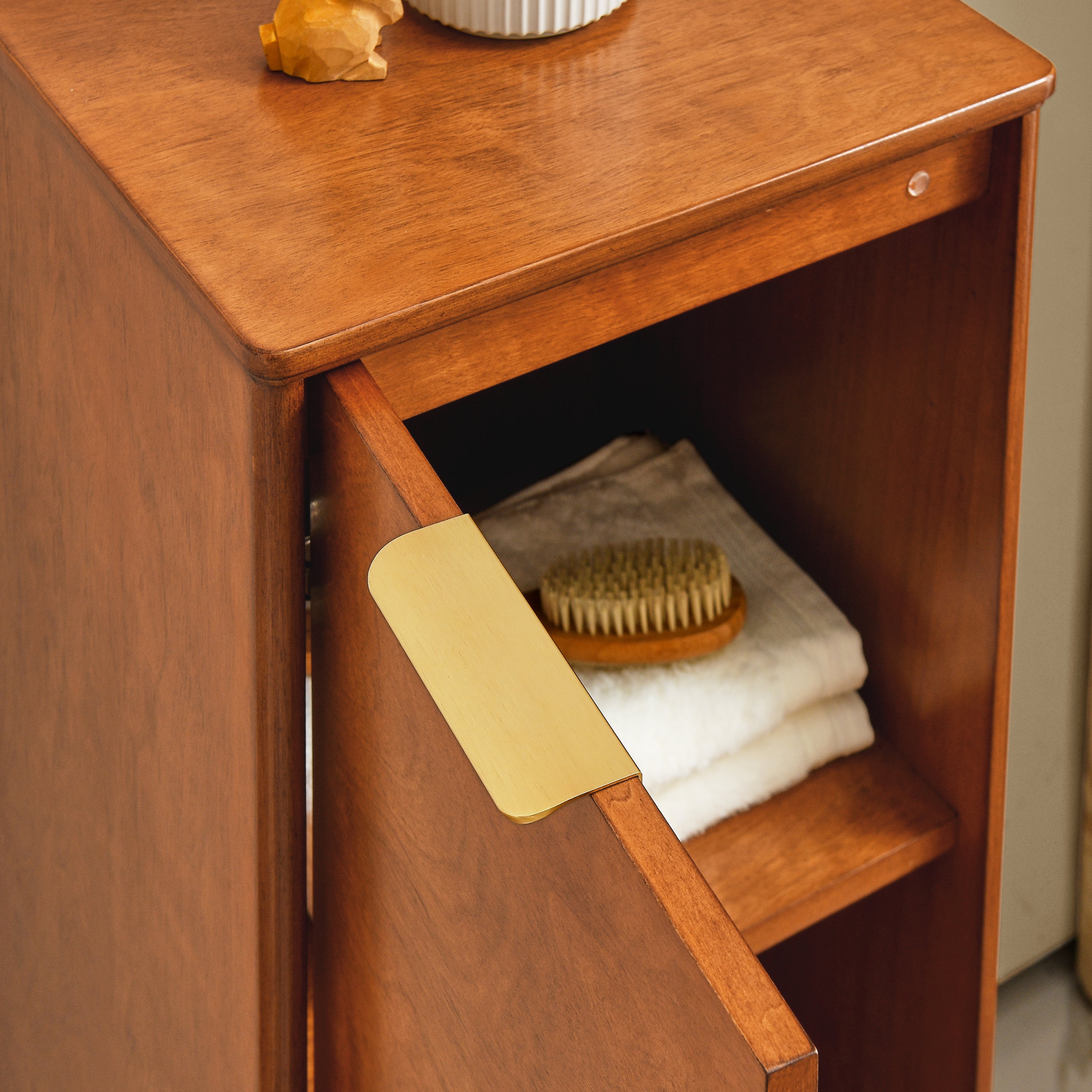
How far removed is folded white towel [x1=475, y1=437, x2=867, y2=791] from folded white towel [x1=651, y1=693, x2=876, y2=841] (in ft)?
0.03

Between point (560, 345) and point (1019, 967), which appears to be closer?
point (560, 345)

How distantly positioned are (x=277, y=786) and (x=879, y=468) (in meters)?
0.36

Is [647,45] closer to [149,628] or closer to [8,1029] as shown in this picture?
[149,628]

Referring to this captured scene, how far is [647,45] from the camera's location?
52 centimetres

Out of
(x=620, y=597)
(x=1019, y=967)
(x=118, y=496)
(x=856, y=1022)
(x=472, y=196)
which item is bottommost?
(x=1019, y=967)

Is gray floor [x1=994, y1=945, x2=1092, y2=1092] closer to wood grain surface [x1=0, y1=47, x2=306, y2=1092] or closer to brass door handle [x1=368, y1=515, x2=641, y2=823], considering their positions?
wood grain surface [x1=0, y1=47, x2=306, y2=1092]

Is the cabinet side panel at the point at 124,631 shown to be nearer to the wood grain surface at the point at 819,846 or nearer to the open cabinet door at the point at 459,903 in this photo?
the open cabinet door at the point at 459,903

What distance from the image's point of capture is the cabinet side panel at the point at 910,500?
59cm

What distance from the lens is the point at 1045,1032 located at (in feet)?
3.73

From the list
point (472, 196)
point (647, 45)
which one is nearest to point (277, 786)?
point (472, 196)

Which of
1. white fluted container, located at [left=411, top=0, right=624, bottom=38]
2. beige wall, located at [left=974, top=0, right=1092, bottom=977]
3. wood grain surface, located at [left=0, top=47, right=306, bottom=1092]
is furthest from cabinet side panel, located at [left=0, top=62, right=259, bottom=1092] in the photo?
beige wall, located at [left=974, top=0, right=1092, bottom=977]

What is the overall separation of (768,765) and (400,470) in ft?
1.17

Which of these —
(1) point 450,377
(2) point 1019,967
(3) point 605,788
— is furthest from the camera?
(2) point 1019,967

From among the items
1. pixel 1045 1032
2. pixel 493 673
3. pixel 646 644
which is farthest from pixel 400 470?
pixel 1045 1032
